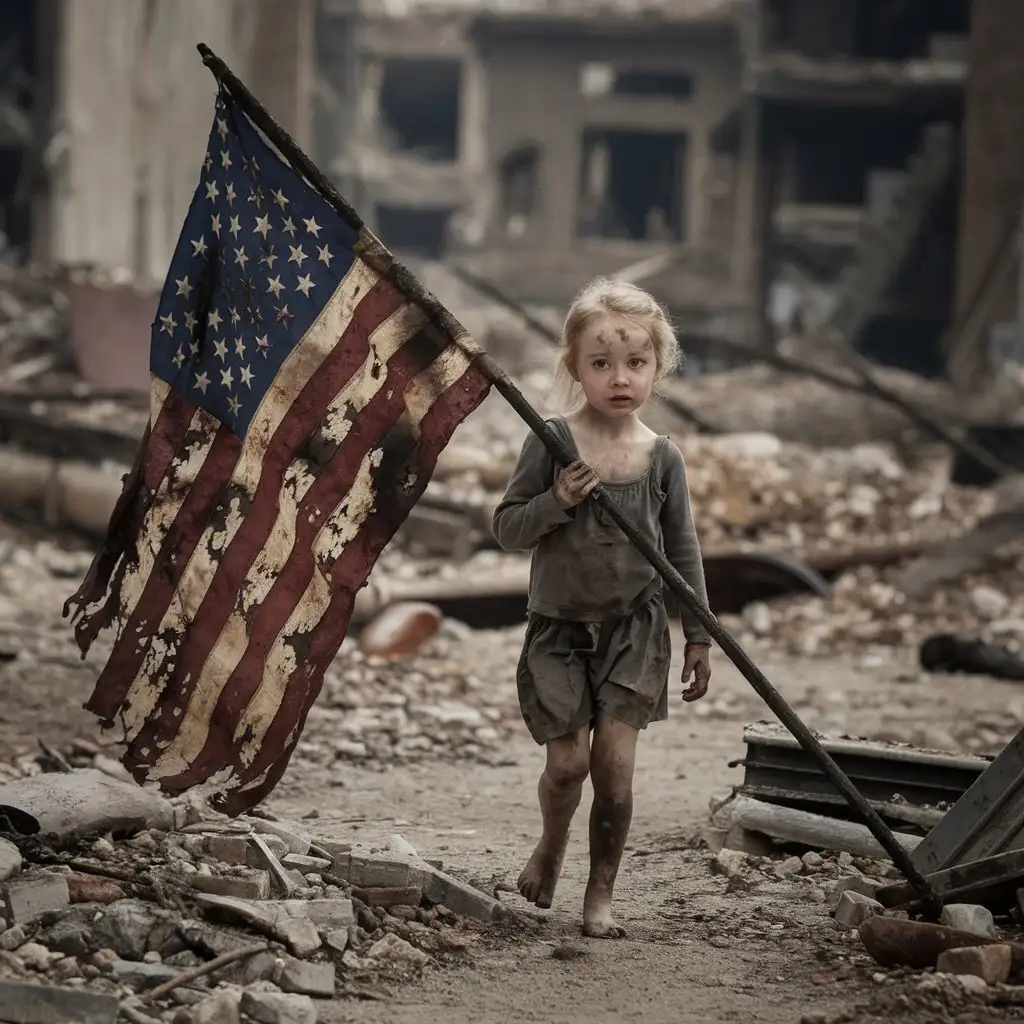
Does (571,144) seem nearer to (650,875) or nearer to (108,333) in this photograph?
(108,333)

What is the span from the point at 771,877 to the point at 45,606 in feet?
17.6

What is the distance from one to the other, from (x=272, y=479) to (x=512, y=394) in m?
0.59

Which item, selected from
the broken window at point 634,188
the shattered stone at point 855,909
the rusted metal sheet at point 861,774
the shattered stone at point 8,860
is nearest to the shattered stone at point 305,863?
the shattered stone at point 8,860

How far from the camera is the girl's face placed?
3971mm

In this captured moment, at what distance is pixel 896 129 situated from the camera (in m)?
24.8

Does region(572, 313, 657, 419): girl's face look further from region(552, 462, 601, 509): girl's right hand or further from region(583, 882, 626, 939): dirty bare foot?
region(583, 882, 626, 939): dirty bare foot

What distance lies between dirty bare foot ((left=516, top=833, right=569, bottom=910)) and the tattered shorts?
12.6 inches

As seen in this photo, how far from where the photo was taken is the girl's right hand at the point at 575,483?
3.89 m

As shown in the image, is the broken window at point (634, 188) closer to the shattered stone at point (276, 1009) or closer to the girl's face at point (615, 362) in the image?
the girl's face at point (615, 362)

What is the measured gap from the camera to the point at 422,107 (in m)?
43.3

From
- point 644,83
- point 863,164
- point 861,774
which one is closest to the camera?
point 861,774

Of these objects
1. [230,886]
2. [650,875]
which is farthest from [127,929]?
[650,875]

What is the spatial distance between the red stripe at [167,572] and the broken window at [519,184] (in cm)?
3235

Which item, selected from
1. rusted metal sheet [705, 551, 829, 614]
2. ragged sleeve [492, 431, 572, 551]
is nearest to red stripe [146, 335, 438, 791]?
ragged sleeve [492, 431, 572, 551]
